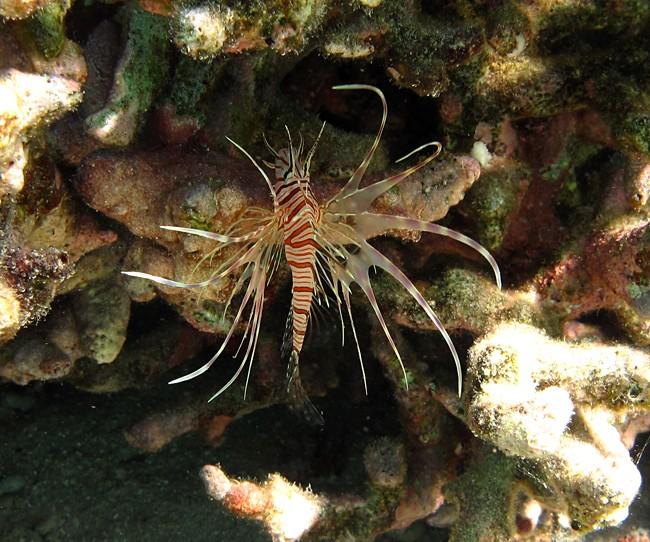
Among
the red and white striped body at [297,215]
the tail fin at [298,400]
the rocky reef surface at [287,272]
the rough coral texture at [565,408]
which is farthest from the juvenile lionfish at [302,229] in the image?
the tail fin at [298,400]

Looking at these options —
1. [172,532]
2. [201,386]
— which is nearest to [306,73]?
[201,386]

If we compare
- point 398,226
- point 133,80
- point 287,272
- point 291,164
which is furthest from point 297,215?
point 133,80

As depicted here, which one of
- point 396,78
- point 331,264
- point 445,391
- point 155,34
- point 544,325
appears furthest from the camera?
point 445,391

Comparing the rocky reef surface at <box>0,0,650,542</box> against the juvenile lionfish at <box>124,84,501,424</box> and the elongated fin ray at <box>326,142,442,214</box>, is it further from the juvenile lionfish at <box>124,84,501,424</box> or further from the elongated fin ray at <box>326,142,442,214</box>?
the elongated fin ray at <box>326,142,442,214</box>

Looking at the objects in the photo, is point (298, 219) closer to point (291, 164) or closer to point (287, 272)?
point (291, 164)

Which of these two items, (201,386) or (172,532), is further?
(201,386)

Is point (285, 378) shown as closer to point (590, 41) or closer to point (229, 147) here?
point (229, 147)

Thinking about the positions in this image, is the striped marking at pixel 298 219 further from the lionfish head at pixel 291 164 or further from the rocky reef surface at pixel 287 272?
the rocky reef surface at pixel 287 272
